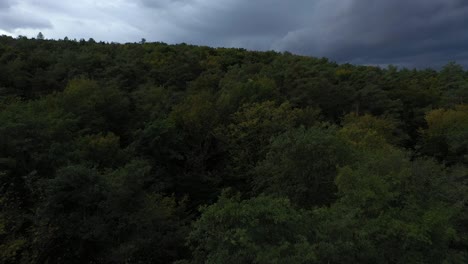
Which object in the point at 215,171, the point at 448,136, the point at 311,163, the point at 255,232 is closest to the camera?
the point at 255,232

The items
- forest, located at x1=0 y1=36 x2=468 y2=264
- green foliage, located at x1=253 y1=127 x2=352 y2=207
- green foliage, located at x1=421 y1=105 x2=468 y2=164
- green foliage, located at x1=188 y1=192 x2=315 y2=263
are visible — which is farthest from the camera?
green foliage, located at x1=421 y1=105 x2=468 y2=164

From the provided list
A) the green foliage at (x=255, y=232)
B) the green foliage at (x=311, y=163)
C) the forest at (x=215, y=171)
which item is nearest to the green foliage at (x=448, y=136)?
the forest at (x=215, y=171)

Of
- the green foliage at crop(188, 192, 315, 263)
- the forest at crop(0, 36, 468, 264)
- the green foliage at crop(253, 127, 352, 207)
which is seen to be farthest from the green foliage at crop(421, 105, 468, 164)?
the green foliage at crop(188, 192, 315, 263)

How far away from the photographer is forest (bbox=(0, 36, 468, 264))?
51.7 ft

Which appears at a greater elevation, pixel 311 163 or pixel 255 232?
pixel 311 163

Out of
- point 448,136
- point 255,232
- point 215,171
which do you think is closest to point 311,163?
point 255,232

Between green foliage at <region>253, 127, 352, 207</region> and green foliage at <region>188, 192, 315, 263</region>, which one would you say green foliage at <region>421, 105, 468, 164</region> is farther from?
green foliage at <region>188, 192, 315, 263</region>

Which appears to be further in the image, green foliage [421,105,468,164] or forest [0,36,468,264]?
green foliage [421,105,468,164]

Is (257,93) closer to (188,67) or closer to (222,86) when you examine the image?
(222,86)

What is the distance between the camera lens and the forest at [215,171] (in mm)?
15750

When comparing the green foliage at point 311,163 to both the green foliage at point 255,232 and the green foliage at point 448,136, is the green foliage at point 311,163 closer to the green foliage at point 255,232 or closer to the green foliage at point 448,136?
the green foliage at point 255,232

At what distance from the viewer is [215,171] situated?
137ft

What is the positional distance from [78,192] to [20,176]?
626cm

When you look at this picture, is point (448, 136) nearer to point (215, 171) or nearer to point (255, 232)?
point (215, 171)
